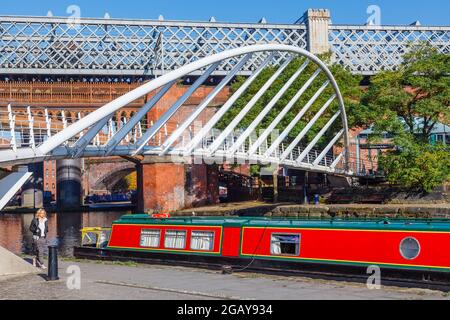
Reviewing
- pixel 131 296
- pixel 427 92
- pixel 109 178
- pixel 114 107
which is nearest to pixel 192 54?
pixel 109 178

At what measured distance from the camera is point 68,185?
171 ft

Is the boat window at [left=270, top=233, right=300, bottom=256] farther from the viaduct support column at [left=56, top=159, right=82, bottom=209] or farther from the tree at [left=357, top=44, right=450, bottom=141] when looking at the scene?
the viaduct support column at [left=56, top=159, right=82, bottom=209]

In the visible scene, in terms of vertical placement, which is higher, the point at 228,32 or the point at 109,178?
the point at 228,32

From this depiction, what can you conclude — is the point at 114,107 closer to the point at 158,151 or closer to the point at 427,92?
the point at 158,151

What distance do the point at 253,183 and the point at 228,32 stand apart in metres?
27.8

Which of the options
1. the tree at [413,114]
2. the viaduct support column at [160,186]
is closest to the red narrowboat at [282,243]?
the tree at [413,114]

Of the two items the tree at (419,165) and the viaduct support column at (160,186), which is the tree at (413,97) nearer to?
the tree at (419,165)

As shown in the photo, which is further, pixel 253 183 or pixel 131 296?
pixel 253 183

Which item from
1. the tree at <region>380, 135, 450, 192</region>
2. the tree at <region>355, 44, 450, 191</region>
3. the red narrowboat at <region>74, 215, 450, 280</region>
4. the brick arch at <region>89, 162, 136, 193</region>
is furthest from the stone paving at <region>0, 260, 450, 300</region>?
the brick arch at <region>89, 162, 136, 193</region>

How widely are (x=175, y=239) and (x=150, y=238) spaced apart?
3.29ft

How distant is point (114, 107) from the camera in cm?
1560

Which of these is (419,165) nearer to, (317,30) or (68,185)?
(68,185)

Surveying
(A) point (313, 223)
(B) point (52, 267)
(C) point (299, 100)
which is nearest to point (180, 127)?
(A) point (313, 223)

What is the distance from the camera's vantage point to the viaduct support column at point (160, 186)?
38.5 m
